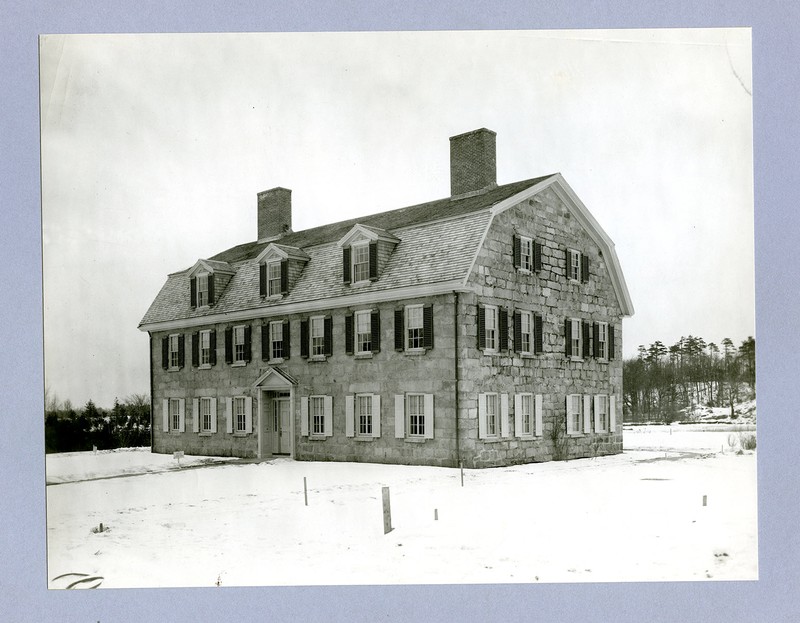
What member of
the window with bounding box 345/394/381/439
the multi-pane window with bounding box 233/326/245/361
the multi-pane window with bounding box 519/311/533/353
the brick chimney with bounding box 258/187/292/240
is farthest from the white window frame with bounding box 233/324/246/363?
the multi-pane window with bounding box 519/311/533/353

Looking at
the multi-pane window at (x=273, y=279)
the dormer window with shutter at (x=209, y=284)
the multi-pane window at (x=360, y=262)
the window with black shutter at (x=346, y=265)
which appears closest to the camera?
the dormer window with shutter at (x=209, y=284)

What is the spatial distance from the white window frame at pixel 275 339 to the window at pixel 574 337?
7.37 m

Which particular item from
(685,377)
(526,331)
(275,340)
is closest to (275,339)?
(275,340)

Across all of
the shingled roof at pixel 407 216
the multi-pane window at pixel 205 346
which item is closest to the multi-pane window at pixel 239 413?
the multi-pane window at pixel 205 346

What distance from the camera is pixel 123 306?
16.3m

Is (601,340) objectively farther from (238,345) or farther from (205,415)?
(205,415)

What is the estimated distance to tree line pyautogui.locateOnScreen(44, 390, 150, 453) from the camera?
15055 millimetres

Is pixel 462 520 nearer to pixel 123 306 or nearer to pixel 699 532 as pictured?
pixel 699 532

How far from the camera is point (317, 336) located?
22297mm

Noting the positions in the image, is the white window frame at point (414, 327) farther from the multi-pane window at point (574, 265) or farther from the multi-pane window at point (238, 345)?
the multi-pane window at point (238, 345)

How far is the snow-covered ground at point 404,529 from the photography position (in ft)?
43.4

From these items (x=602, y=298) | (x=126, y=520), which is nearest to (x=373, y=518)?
(x=126, y=520)

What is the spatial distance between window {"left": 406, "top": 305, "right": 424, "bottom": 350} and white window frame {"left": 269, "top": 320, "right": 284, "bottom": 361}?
4.15 m

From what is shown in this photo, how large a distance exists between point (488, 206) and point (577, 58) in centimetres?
594
